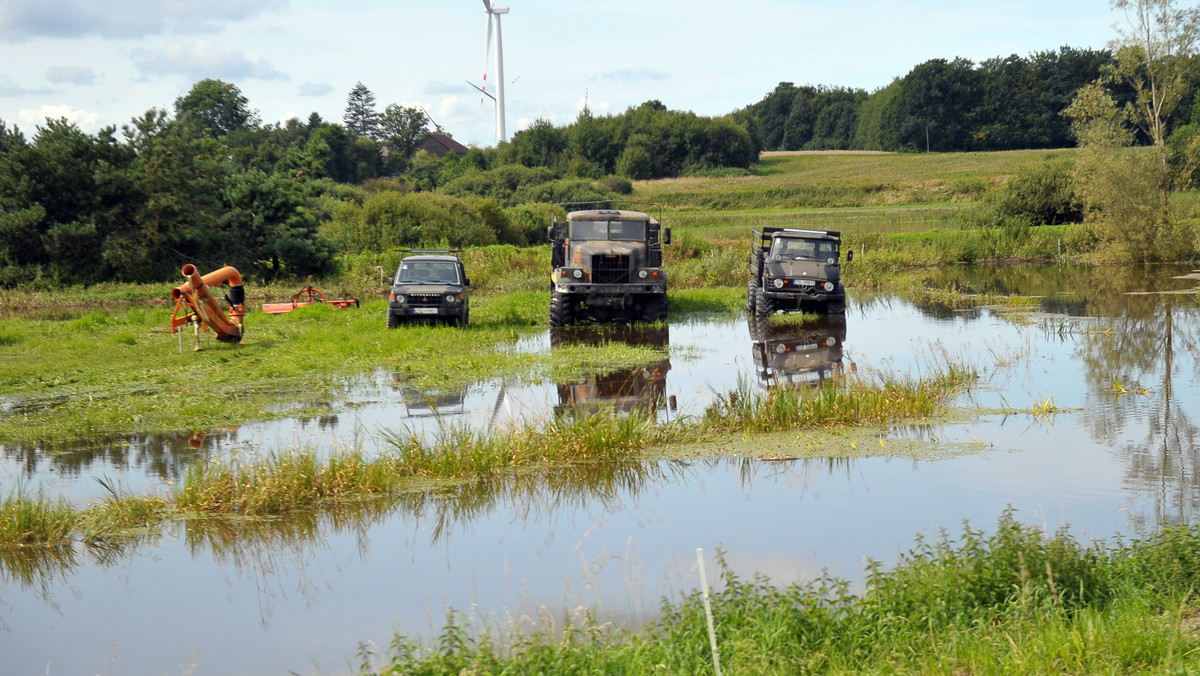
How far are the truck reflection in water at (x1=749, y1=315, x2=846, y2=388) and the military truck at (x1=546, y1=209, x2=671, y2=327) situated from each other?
260 centimetres

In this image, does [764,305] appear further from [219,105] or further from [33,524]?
[219,105]

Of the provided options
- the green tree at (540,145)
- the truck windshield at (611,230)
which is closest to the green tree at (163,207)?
the truck windshield at (611,230)

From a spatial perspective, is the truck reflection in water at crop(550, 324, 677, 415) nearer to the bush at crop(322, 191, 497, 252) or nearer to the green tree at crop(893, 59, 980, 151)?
the bush at crop(322, 191, 497, 252)

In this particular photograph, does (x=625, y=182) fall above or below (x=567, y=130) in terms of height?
below

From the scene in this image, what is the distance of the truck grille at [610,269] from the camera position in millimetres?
23047

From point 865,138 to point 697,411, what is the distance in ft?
359

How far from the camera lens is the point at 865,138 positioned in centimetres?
11656

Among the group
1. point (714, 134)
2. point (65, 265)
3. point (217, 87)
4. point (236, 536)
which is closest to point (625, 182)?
point (714, 134)

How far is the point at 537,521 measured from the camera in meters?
9.27

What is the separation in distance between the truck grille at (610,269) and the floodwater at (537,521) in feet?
24.7

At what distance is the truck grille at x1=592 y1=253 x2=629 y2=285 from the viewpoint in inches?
907

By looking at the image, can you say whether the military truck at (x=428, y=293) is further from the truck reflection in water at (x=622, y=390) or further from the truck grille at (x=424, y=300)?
the truck reflection in water at (x=622, y=390)

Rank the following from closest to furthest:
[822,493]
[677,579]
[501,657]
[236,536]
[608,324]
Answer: [501,657] → [677,579] → [236,536] → [822,493] → [608,324]

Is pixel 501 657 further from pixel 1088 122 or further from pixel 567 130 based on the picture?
pixel 567 130
